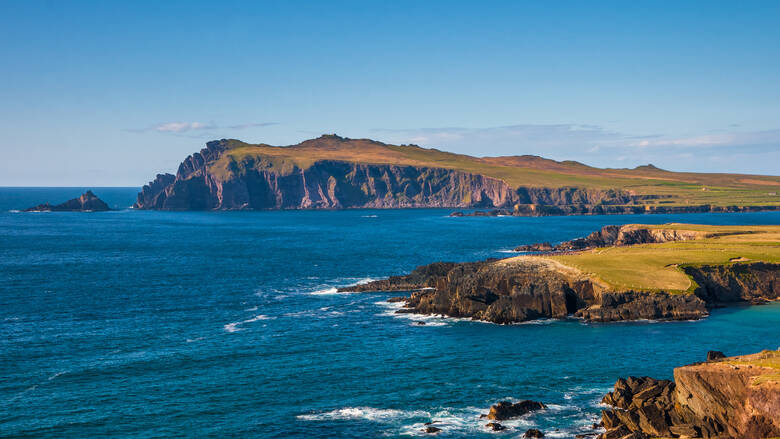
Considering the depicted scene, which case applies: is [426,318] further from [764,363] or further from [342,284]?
[764,363]

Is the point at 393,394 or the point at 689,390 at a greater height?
the point at 689,390

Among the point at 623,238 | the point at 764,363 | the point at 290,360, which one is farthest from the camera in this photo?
the point at 623,238

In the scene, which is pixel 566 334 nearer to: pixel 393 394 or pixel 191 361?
pixel 393 394

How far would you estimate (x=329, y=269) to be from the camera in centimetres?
14225

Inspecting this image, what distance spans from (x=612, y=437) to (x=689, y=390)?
6.35 m

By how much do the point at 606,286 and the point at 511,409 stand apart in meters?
44.2

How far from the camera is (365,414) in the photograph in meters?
54.8

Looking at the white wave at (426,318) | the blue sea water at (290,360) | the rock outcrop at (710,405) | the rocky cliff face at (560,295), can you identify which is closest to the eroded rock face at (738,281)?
the rocky cliff face at (560,295)

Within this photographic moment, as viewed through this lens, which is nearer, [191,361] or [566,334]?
[191,361]

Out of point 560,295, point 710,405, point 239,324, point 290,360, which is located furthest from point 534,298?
point 710,405

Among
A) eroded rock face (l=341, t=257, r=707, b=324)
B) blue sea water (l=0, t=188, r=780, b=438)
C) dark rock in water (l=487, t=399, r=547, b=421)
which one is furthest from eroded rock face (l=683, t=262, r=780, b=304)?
dark rock in water (l=487, t=399, r=547, b=421)

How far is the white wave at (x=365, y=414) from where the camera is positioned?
53906 millimetres

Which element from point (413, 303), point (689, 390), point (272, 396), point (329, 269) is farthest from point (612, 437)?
point (329, 269)

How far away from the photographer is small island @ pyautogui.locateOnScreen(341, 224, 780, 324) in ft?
290
